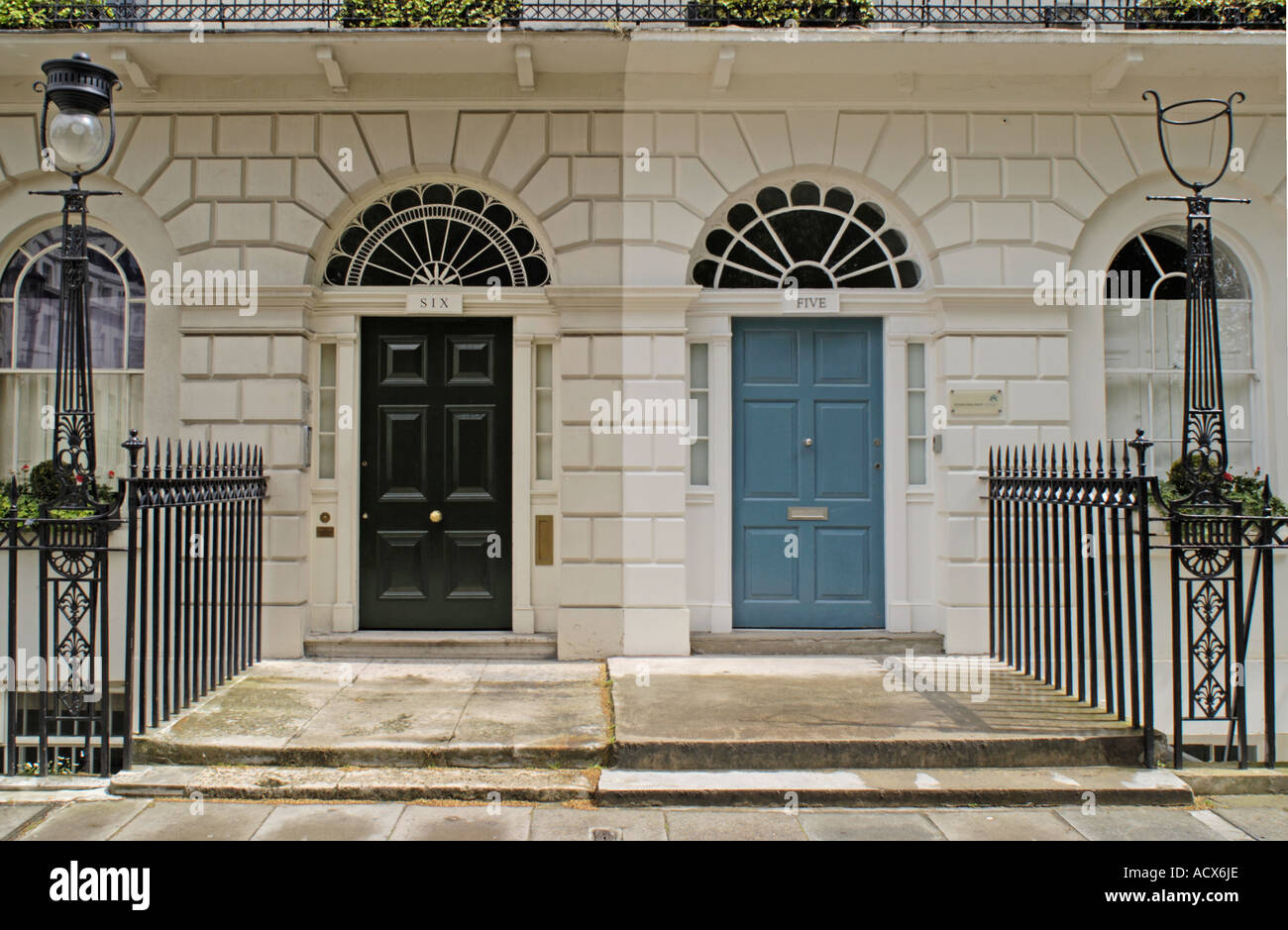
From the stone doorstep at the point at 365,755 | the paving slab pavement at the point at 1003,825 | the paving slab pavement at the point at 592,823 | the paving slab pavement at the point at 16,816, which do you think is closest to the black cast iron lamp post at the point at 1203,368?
the paving slab pavement at the point at 1003,825

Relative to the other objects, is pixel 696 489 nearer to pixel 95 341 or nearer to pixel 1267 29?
pixel 95 341

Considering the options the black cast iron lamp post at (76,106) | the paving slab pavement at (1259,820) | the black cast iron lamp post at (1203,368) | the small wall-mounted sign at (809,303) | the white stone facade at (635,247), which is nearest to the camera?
the paving slab pavement at (1259,820)

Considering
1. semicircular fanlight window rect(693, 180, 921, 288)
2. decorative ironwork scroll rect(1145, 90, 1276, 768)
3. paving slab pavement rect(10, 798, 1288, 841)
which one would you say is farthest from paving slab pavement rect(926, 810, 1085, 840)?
semicircular fanlight window rect(693, 180, 921, 288)

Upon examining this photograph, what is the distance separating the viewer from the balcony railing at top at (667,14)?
747cm

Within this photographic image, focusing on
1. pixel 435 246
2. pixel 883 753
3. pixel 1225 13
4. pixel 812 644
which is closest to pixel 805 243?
pixel 435 246

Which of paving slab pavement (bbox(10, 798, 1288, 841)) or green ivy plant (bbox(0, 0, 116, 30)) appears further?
green ivy plant (bbox(0, 0, 116, 30))

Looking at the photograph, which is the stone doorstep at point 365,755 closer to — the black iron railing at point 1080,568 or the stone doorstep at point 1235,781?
the black iron railing at point 1080,568

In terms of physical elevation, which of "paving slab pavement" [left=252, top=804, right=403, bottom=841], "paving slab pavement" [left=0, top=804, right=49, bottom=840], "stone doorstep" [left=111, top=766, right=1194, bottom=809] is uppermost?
"stone doorstep" [left=111, top=766, right=1194, bottom=809]

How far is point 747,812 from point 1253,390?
602 centimetres

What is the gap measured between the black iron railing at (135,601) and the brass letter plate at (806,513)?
13.4ft

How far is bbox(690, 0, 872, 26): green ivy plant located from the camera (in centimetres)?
753

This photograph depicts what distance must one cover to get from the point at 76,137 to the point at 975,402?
6321mm

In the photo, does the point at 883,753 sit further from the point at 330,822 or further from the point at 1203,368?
the point at 1203,368

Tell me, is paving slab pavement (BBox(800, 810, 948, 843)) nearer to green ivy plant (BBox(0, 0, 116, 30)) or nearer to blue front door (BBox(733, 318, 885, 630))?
blue front door (BBox(733, 318, 885, 630))
